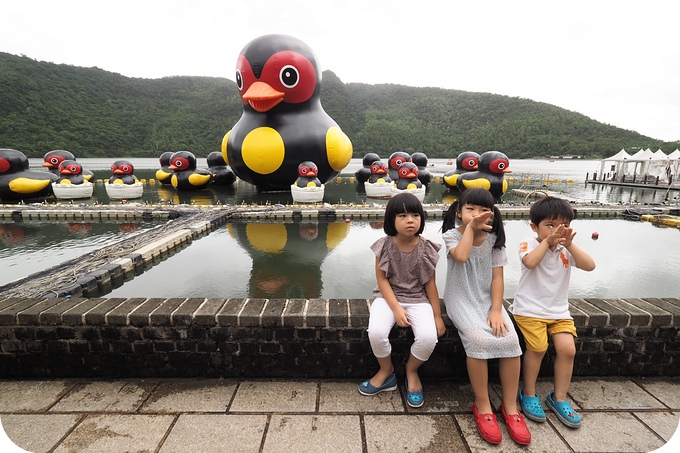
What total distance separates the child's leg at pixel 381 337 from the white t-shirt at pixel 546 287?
781mm

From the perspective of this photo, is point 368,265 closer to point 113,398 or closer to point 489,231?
point 489,231

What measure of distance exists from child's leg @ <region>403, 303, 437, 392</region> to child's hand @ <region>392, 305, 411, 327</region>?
0.16 ft

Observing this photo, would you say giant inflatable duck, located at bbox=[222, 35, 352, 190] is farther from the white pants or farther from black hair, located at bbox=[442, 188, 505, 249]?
the white pants

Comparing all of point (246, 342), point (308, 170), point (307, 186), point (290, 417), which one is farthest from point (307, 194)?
point (290, 417)

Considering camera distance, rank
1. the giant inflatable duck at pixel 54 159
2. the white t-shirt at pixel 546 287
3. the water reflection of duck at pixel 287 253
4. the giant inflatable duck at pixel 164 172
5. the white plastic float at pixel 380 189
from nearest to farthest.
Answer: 1. the white t-shirt at pixel 546 287
2. the water reflection of duck at pixel 287 253
3. the white plastic float at pixel 380 189
4. the giant inflatable duck at pixel 54 159
5. the giant inflatable duck at pixel 164 172

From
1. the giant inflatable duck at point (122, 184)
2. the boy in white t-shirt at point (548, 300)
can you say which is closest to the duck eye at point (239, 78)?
the giant inflatable duck at point (122, 184)

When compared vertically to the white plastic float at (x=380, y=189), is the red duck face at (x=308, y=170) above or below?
above

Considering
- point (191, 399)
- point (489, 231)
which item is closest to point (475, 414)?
point (489, 231)

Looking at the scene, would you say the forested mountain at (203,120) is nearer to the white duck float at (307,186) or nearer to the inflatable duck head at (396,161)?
the inflatable duck head at (396,161)

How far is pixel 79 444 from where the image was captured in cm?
167

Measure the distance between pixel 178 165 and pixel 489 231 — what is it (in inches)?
566

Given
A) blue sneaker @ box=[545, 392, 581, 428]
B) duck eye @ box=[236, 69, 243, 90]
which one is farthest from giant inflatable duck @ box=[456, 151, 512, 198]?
blue sneaker @ box=[545, 392, 581, 428]

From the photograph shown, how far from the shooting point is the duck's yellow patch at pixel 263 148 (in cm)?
1145

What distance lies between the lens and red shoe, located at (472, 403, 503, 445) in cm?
167
